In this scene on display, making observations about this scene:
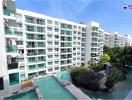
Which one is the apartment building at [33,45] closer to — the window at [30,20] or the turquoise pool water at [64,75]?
the window at [30,20]

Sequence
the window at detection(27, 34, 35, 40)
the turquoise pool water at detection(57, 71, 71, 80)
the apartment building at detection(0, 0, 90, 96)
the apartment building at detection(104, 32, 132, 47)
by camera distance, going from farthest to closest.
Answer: the apartment building at detection(104, 32, 132, 47) < the window at detection(27, 34, 35, 40) < the turquoise pool water at detection(57, 71, 71, 80) < the apartment building at detection(0, 0, 90, 96)

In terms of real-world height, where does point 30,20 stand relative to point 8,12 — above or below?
above

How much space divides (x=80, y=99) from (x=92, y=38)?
3032 centimetres

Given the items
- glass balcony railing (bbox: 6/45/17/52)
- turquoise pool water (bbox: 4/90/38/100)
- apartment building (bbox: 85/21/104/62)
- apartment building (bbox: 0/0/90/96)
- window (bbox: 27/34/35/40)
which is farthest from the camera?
apartment building (bbox: 85/21/104/62)

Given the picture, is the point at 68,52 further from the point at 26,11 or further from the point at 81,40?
the point at 26,11

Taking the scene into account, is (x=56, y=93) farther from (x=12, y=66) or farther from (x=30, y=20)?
(x=30, y=20)

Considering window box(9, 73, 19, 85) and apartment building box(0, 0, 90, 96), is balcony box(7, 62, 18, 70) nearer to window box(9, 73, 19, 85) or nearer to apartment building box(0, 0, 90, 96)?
apartment building box(0, 0, 90, 96)

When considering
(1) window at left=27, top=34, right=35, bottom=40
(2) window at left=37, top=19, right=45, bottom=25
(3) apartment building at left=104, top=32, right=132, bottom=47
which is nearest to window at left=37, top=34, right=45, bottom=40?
(1) window at left=27, top=34, right=35, bottom=40

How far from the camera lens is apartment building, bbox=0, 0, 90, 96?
14.3 metres

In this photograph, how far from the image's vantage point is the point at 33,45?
960 inches

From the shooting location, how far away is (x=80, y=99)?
338 inches

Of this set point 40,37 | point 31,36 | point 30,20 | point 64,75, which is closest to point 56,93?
point 64,75

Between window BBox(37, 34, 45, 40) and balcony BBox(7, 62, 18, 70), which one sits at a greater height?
window BBox(37, 34, 45, 40)

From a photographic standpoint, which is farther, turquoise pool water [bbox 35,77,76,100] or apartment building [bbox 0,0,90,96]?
apartment building [bbox 0,0,90,96]
